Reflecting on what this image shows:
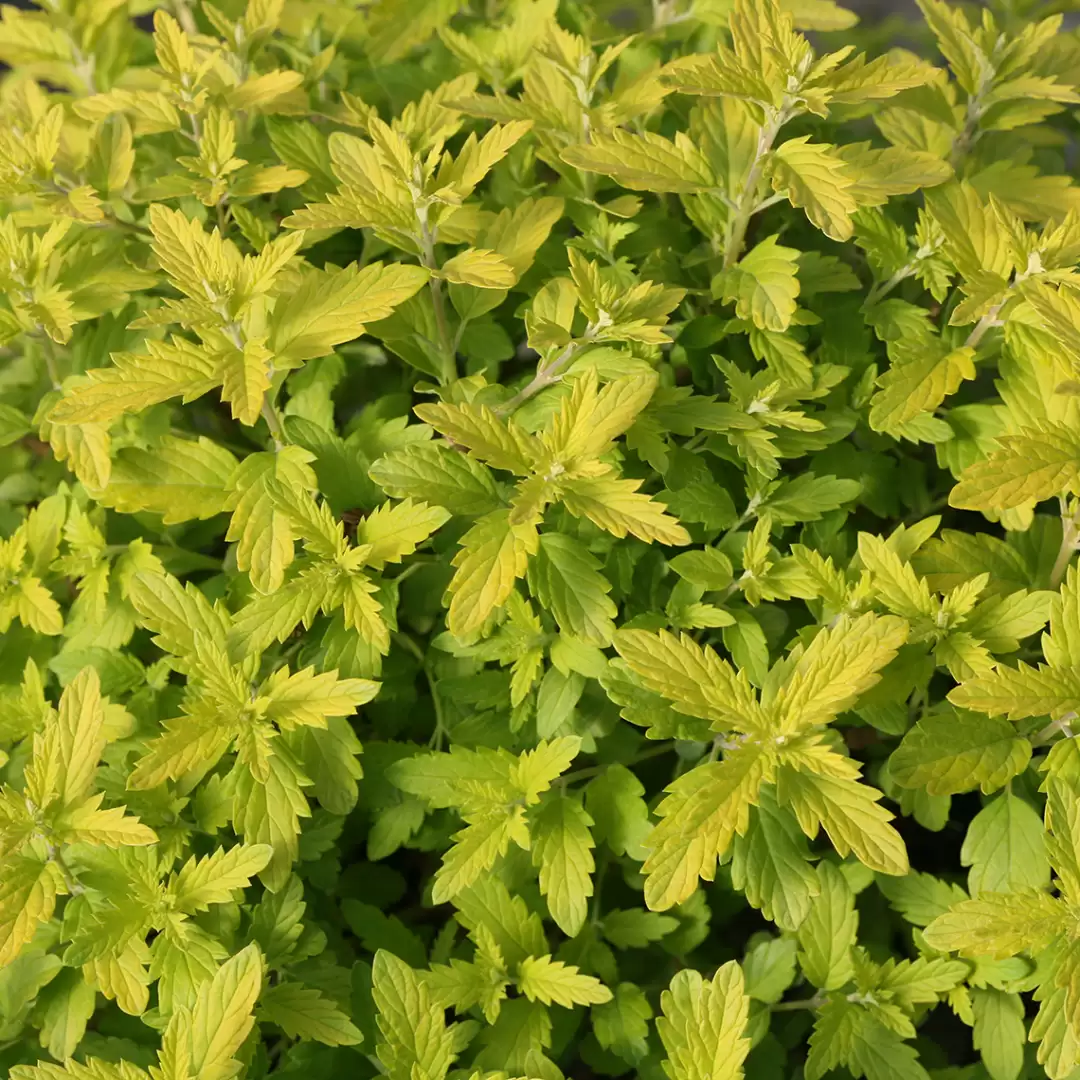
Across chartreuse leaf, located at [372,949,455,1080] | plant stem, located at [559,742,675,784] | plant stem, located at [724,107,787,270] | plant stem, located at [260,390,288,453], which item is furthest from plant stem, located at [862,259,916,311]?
chartreuse leaf, located at [372,949,455,1080]

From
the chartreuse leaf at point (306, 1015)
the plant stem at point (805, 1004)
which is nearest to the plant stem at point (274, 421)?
the chartreuse leaf at point (306, 1015)

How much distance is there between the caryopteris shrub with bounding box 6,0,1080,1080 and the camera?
2.67ft

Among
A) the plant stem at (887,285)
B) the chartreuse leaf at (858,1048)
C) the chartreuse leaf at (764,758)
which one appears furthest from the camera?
the plant stem at (887,285)

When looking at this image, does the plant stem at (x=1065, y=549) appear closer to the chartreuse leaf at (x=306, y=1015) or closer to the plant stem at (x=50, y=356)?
the chartreuse leaf at (x=306, y=1015)

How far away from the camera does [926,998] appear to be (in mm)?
895

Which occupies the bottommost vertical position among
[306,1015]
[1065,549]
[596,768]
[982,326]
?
[306,1015]

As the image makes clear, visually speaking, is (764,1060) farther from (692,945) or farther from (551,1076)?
(551,1076)

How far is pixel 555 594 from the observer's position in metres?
0.85

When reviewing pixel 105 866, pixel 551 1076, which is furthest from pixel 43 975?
pixel 551 1076

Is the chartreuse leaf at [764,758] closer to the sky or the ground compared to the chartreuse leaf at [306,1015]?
closer to the sky

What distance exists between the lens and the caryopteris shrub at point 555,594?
81 cm

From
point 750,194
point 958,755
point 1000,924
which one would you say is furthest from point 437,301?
point 1000,924

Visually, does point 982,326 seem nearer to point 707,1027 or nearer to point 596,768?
point 596,768

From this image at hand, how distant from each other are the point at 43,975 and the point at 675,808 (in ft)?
1.98
